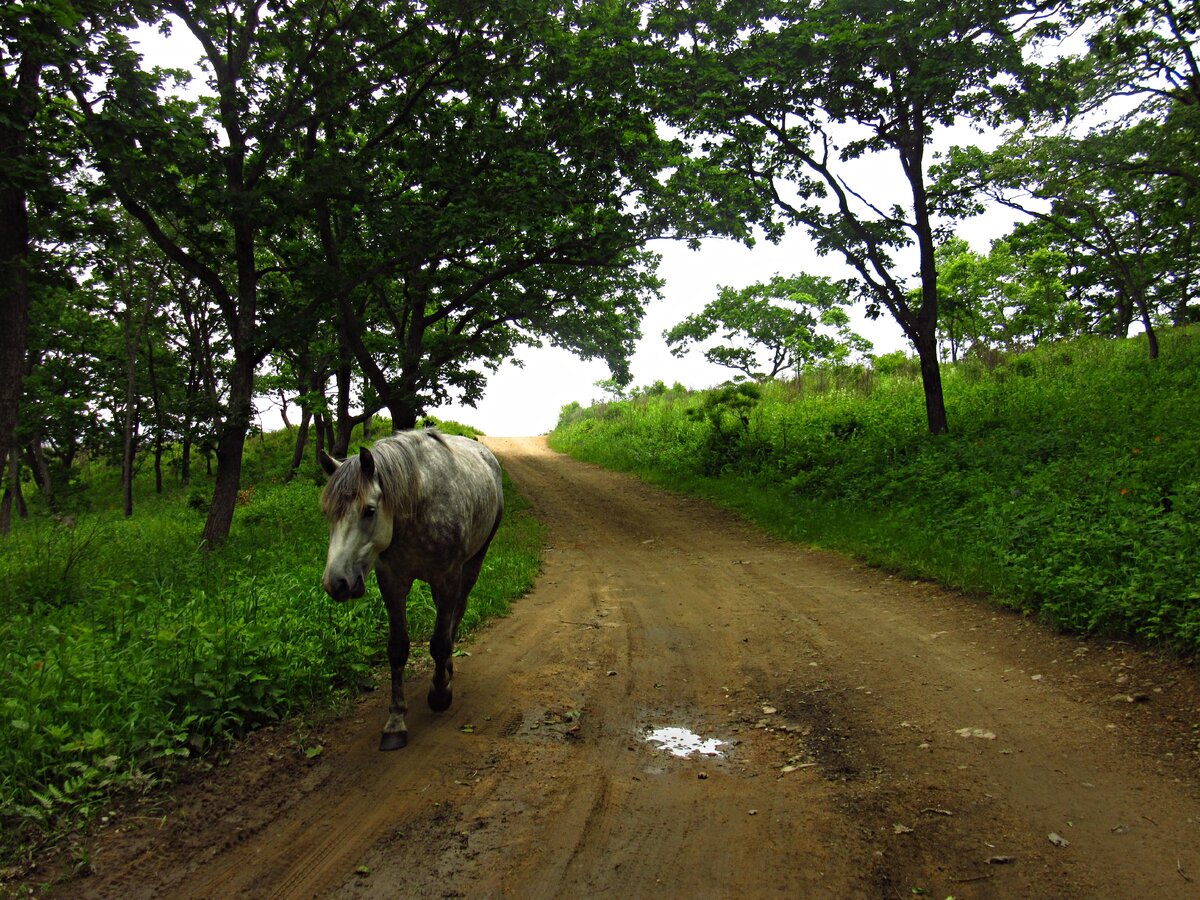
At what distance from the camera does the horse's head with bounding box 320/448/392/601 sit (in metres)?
3.91

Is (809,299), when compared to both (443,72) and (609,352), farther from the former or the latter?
(443,72)

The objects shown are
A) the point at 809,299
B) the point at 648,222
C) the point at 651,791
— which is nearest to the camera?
the point at 651,791

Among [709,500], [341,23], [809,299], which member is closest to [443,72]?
[341,23]

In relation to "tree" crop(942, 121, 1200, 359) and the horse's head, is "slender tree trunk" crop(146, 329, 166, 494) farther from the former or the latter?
"tree" crop(942, 121, 1200, 359)

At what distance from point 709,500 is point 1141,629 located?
1145 centimetres

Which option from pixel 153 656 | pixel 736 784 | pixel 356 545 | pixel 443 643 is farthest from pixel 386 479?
pixel 736 784

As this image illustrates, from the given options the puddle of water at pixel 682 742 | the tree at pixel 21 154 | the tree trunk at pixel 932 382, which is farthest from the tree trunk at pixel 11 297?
the tree trunk at pixel 932 382

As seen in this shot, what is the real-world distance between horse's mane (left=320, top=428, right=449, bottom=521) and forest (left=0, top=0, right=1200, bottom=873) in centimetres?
169

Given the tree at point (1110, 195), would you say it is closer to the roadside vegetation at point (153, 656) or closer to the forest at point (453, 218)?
the forest at point (453, 218)

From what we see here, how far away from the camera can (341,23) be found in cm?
1033

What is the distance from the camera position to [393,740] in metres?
4.43

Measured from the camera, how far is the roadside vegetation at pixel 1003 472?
21.4ft

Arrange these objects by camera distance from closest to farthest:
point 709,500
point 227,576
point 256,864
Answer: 1. point 256,864
2. point 227,576
3. point 709,500

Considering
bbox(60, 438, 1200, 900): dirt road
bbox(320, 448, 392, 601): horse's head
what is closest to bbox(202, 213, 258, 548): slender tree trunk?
bbox(60, 438, 1200, 900): dirt road
